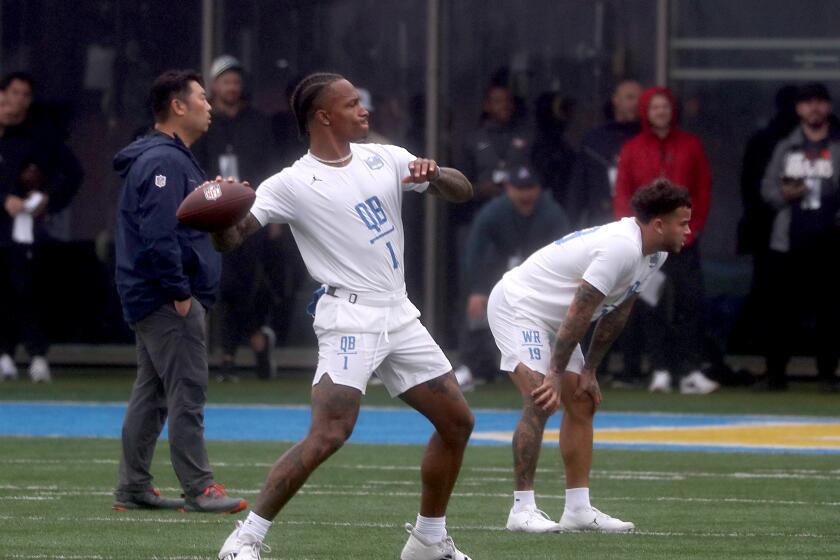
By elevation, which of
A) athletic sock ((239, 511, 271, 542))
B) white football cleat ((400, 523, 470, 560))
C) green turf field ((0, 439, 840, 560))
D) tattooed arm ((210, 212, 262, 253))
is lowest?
green turf field ((0, 439, 840, 560))

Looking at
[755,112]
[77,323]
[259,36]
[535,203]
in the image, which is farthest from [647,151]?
[77,323]

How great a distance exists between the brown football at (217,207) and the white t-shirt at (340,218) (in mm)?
153

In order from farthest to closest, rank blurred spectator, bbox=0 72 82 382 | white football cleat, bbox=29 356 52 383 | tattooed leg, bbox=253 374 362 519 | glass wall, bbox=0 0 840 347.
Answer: glass wall, bbox=0 0 840 347, white football cleat, bbox=29 356 52 383, blurred spectator, bbox=0 72 82 382, tattooed leg, bbox=253 374 362 519

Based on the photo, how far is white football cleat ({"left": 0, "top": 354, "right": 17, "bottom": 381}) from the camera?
18.0 meters

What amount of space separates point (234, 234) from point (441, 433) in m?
1.13

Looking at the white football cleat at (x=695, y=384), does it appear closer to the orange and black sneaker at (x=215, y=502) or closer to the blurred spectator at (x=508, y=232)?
the blurred spectator at (x=508, y=232)

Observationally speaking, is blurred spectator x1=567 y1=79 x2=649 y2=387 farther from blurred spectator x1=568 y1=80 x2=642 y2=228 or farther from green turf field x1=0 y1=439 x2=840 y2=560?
green turf field x1=0 y1=439 x2=840 y2=560

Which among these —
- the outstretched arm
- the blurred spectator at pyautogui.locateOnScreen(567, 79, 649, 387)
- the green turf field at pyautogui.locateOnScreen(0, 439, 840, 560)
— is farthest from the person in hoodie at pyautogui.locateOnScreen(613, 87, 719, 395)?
the outstretched arm

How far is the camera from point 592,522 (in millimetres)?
8852

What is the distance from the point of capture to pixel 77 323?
19547 mm

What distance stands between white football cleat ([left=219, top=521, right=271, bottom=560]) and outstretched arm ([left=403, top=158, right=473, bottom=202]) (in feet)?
5.00

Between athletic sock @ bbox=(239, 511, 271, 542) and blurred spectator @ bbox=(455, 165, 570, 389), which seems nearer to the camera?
athletic sock @ bbox=(239, 511, 271, 542)

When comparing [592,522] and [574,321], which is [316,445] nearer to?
[574,321]

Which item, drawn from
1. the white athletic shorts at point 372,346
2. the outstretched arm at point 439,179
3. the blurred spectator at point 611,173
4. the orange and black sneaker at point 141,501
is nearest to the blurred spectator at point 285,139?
the blurred spectator at point 611,173
